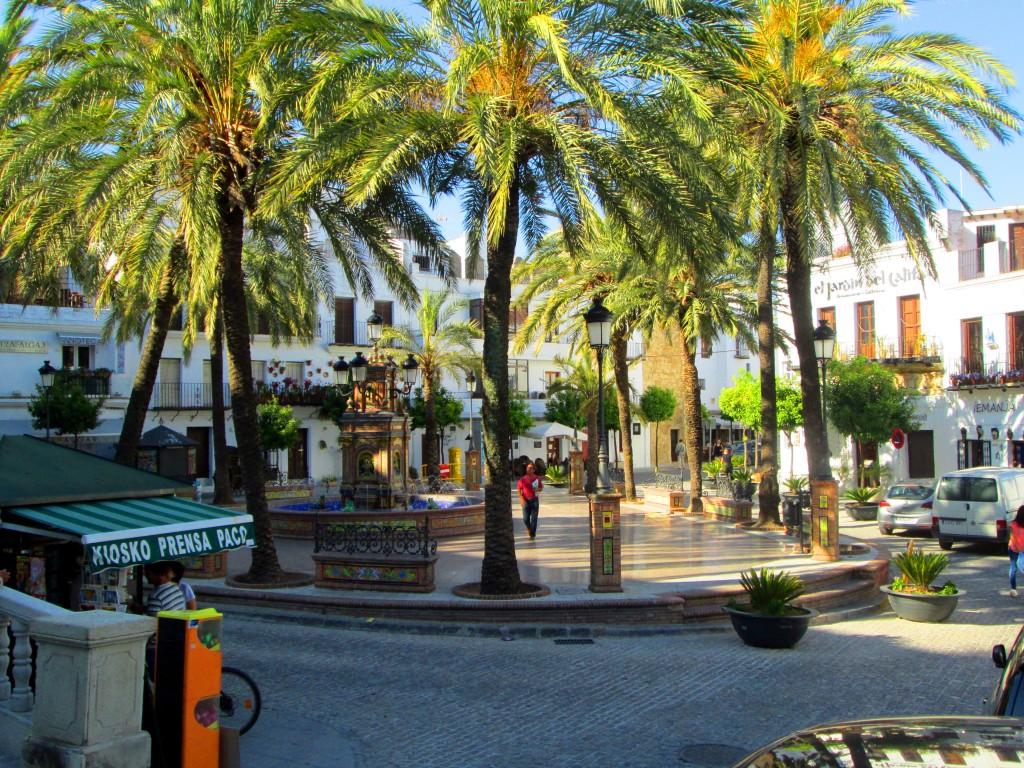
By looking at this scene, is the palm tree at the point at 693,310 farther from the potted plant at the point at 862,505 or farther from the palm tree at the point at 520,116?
the palm tree at the point at 520,116

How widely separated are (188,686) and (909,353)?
30614mm

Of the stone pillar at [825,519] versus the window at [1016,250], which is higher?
the window at [1016,250]

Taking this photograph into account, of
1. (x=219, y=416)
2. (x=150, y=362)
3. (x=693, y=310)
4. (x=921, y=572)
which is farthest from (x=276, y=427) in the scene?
(x=921, y=572)

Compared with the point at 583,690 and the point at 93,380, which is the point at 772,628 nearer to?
the point at 583,690

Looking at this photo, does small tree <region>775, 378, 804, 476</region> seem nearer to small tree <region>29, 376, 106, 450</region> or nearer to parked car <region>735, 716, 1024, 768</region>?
small tree <region>29, 376, 106, 450</region>

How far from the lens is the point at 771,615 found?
426 inches

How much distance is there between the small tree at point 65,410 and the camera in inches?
1183

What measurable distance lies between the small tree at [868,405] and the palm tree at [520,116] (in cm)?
1739

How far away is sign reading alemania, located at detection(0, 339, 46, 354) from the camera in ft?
109

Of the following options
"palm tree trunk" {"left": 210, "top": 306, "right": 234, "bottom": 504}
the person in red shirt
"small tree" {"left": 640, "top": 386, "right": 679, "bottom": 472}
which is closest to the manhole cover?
the person in red shirt

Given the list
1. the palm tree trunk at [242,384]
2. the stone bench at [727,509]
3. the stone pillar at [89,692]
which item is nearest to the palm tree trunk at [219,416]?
the palm tree trunk at [242,384]

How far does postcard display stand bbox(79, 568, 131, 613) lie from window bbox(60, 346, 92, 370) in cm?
2911

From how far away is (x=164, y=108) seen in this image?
13992 millimetres

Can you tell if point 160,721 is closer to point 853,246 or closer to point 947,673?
point 947,673
